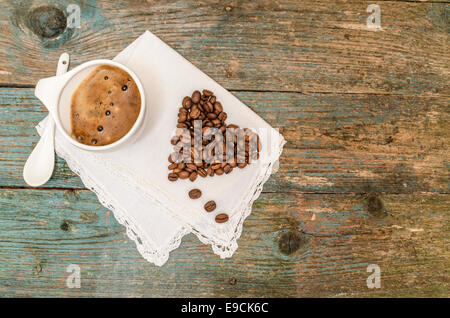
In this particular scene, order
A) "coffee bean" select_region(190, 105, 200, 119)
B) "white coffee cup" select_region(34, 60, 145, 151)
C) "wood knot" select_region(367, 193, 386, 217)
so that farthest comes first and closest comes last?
1. "wood knot" select_region(367, 193, 386, 217)
2. "coffee bean" select_region(190, 105, 200, 119)
3. "white coffee cup" select_region(34, 60, 145, 151)

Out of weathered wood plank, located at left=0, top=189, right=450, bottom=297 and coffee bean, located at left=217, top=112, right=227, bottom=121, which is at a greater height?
coffee bean, located at left=217, top=112, right=227, bottom=121

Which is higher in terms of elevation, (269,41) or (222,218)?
(269,41)

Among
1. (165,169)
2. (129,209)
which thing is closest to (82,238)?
(129,209)

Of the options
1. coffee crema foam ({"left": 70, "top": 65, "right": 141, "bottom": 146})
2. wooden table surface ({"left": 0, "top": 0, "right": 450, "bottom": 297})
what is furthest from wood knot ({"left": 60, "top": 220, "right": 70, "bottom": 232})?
coffee crema foam ({"left": 70, "top": 65, "right": 141, "bottom": 146})

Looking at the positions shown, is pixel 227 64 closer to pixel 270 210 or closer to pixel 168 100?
pixel 168 100

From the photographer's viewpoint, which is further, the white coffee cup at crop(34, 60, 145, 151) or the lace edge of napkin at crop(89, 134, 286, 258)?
the lace edge of napkin at crop(89, 134, 286, 258)

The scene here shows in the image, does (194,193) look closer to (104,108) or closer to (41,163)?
(104,108)

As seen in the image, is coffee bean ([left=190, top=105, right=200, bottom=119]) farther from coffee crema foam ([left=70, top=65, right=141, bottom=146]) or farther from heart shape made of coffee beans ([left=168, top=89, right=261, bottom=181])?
coffee crema foam ([left=70, top=65, right=141, bottom=146])

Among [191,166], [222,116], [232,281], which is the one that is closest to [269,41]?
[222,116]
